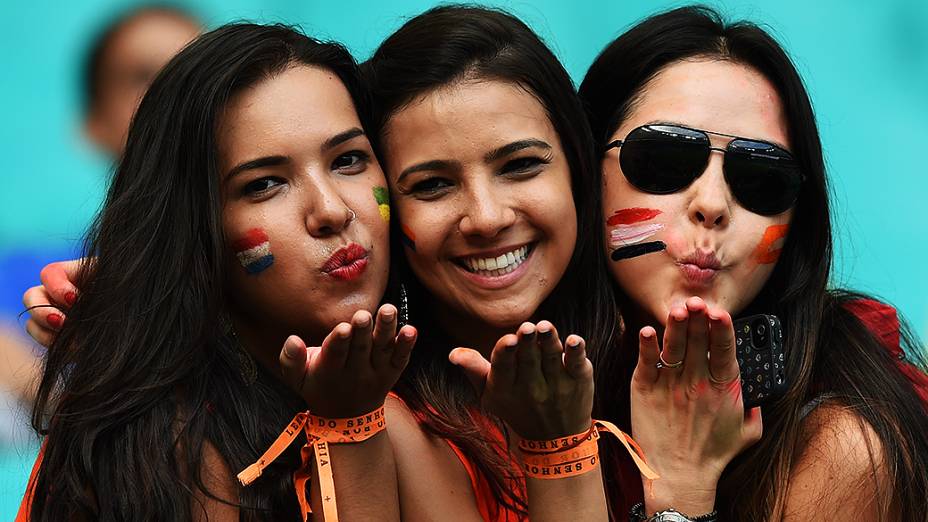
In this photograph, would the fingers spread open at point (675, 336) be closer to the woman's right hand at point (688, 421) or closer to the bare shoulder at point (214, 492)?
the woman's right hand at point (688, 421)

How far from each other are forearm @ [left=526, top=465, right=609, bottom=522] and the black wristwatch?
363 millimetres

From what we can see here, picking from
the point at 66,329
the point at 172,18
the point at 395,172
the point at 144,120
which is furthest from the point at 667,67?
the point at 172,18

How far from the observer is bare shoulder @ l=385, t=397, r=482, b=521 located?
319 centimetres

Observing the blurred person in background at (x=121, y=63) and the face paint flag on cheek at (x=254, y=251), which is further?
the blurred person in background at (x=121, y=63)

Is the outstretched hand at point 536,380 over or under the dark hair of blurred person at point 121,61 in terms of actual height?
under

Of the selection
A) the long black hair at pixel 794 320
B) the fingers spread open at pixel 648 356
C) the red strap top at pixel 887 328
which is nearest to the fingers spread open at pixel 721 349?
the fingers spread open at pixel 648 356

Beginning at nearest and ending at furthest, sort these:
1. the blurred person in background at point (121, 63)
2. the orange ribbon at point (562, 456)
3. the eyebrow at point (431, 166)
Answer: the orange ribbon at point (562, 456), the eyebrow at point (431, 166), the blurred person in background at point (121, 63)

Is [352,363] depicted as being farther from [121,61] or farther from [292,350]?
[121,61]

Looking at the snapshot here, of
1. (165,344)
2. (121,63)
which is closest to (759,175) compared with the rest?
(165,344)

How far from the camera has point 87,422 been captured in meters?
3.18

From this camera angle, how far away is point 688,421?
11.1 ft

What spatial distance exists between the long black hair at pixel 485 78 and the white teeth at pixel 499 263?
0.21 meters

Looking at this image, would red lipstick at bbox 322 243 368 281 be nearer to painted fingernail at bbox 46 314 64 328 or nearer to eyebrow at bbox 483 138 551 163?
eyebrow at bbox 483 138 551 163

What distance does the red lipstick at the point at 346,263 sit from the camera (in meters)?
3.31
